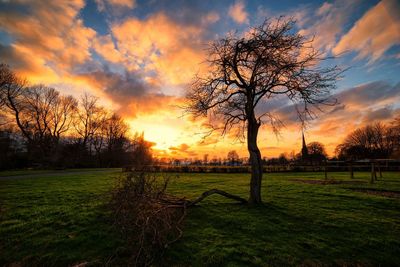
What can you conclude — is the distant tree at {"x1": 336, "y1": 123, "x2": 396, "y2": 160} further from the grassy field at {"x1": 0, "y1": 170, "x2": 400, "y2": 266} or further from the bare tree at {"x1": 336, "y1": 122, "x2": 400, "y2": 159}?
the grassy field at {"x1": 0, "y1": 170, "x2": 400, "y2": 266}

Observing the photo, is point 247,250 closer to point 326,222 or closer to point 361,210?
A: point 326,222

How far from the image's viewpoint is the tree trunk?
30.8 feet

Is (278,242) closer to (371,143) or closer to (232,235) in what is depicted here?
(232,235)

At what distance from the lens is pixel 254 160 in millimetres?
9641

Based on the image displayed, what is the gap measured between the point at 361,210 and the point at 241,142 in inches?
221

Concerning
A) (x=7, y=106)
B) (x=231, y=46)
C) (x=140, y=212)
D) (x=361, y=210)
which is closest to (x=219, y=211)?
(x=140, y=212)

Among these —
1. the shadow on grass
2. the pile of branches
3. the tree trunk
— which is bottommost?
the shadow on grass

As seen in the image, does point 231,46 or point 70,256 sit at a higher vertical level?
point 231,46

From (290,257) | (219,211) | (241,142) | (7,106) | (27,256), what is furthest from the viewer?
(7,106)

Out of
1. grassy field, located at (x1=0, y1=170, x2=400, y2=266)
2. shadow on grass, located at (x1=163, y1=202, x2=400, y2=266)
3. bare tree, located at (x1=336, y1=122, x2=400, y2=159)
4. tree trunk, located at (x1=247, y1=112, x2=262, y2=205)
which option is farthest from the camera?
bare tree, located at (x1=336, y1=122, x2=400, y2=159)

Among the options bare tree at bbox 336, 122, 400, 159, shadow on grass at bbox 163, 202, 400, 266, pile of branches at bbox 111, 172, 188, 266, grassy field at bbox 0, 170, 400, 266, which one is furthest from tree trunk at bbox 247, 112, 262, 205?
bare tree at bbox 336, 122, 400, 159

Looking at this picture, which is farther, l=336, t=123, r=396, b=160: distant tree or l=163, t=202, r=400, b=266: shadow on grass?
l=336, t=123, r=396, b=160: distant tree

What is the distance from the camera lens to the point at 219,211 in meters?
8.27

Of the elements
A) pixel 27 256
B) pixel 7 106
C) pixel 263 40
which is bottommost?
pixel 27 256
